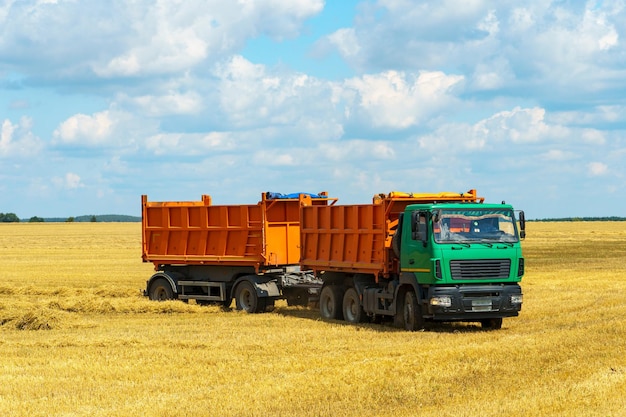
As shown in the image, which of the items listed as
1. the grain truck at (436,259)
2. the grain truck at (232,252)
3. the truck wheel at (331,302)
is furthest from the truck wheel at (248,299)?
the grain truck at (436,259)

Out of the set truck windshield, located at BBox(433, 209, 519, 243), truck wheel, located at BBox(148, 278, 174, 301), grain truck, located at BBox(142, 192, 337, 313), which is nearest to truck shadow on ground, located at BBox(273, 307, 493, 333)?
grain truck, located at BBox(142, 192, 337, 313)

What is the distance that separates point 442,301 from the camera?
66.9 feet

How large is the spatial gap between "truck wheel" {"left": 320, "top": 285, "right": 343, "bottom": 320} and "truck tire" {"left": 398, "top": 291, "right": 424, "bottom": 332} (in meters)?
2.75

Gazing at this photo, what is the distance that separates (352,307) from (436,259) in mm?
3910

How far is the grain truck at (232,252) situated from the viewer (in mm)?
26094

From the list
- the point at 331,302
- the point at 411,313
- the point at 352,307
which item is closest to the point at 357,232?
the point at 352,307

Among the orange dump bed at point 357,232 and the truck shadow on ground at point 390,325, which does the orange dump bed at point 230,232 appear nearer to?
the orange dump bed at point 357,232

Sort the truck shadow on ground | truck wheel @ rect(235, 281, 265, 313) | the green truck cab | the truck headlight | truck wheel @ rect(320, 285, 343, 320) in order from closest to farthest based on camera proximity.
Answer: the truck headlight, the green truck cab, the truck shadow on ground, truck wheel @ rect(320, 285, 343, 320), truck wheel @ rect(235, 281, 265, 313)

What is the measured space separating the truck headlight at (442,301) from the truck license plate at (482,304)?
1.76 ft

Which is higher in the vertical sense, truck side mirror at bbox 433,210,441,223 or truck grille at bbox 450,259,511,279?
truck side mirror at bbox 433,210,441,223

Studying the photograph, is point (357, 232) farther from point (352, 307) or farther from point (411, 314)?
point (411, 314)

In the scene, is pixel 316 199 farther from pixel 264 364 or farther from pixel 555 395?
pixel 555 395

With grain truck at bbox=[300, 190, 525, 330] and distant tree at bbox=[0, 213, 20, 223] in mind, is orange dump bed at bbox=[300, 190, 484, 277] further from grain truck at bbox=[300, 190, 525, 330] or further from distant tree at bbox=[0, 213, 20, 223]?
distant tree at bbox=[0, 213, 20, 223]

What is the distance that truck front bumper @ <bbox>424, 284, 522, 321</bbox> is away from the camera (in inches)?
805
